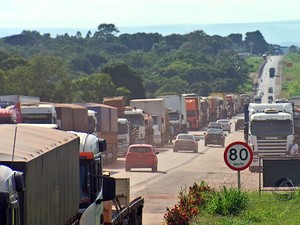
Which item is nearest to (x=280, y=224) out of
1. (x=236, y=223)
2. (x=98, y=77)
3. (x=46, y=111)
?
(x=236, y=223)

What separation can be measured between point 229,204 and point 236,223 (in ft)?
13.6

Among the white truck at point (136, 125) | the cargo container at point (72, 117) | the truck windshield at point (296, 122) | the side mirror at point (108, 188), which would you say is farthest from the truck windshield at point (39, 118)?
the side mirror at point (108, 188)

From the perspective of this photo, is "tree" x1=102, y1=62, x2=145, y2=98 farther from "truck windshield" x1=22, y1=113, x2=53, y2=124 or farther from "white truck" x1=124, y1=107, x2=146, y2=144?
"truck windshield" x1=22, y1=113, x2=53, y2=124

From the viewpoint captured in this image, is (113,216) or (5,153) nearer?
(5,153)

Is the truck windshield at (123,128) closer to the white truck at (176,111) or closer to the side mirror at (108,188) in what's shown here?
the white truck at (176,111)

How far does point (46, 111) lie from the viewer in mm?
41219

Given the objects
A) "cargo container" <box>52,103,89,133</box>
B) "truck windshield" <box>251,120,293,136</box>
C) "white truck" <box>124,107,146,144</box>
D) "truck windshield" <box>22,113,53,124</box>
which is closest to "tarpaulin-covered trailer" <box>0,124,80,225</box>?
"truck windshield" <box>22,113,53,124</box>

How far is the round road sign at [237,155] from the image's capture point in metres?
21.4

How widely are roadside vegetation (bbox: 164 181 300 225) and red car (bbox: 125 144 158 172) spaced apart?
18.4m

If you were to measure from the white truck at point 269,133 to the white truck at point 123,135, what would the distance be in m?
11.7

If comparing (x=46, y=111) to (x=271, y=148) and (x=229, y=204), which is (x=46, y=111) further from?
(x=229, y=204)

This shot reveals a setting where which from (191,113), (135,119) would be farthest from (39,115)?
(191,113)

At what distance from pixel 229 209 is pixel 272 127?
22.4 meters

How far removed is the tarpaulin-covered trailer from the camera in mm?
9094
